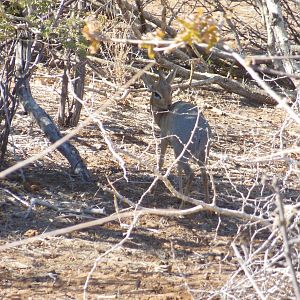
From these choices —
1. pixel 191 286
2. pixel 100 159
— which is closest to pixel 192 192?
pixel 100 159

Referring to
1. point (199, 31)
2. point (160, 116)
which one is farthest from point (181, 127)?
point (199, 31)

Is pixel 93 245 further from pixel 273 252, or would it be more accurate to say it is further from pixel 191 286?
pixel 273 252

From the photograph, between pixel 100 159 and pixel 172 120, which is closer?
pixel 172 120

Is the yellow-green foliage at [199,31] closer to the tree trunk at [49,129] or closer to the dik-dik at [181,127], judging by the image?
the dik-dik at [181,127]

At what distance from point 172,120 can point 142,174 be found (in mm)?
711

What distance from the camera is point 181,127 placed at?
6941mm

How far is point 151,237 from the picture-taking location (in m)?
6.30

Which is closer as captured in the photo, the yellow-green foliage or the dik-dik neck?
the yellow-green foliage

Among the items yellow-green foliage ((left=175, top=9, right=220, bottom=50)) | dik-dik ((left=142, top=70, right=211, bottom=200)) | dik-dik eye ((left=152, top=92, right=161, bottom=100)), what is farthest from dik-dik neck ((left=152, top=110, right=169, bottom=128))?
yellow-green foliage ((left=175, top=9, right=220, bottom=50))

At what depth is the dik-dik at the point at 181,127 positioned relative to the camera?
6715 mm

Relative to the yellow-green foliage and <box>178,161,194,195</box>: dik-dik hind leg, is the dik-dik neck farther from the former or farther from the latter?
the yellow-green foliage

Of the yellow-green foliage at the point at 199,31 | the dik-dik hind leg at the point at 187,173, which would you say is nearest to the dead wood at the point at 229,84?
the dik-dik hind leg at the point at 187,173

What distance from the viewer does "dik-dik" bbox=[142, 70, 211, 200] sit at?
671cm

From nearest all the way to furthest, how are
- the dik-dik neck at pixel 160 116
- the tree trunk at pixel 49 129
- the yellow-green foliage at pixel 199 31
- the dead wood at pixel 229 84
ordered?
the yellow-green foliage at pixel 199 31
the tree trunk at pixel 49 129
the dik-dik neck at pixel 160 116
the dead wood at pixel 229 84
